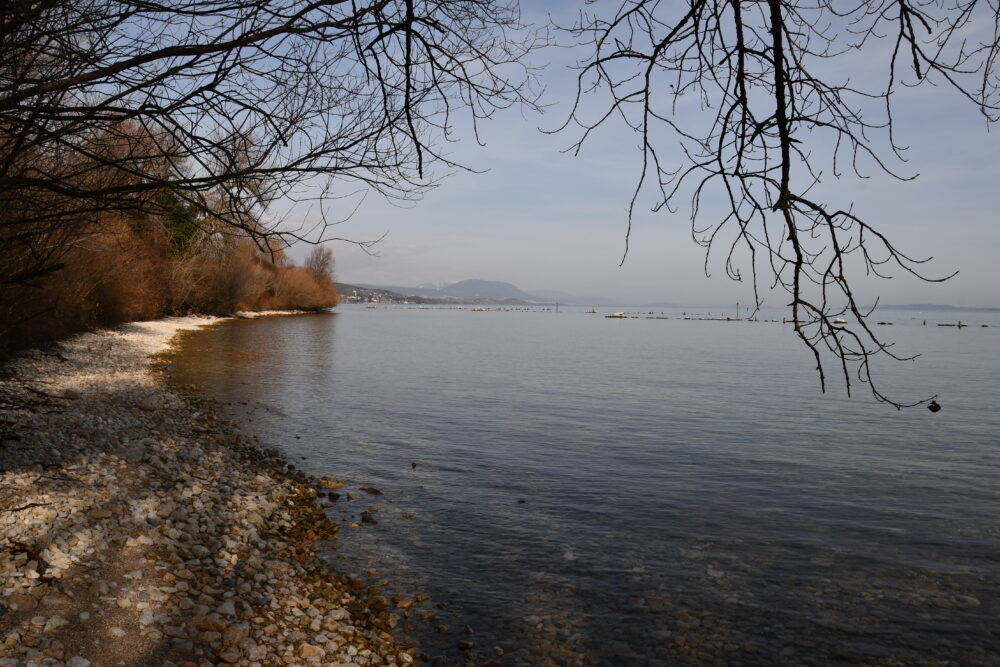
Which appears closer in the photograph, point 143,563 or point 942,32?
point 942,32

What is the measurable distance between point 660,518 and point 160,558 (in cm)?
726

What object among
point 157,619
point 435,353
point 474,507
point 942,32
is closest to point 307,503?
point 474,507

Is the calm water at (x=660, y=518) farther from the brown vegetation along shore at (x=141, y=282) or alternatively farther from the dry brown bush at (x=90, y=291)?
the dry brown bush at (x=90, y=291)

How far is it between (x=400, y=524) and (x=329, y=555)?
1587 mm

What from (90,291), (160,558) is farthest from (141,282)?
(160,558)

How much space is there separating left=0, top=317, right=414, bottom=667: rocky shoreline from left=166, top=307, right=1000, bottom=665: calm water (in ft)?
2.70

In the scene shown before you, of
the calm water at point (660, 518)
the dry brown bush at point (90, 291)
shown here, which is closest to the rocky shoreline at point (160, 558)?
the calm water at point (660, 518)

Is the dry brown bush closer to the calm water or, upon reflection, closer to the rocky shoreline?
the rocky shoreline

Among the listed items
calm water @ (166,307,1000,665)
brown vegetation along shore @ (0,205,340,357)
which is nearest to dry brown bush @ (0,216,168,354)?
brown vegetation along shore @ (0,205,340,357)

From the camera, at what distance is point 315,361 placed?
33656 mm

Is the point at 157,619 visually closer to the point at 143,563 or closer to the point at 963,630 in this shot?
the point at 143,563

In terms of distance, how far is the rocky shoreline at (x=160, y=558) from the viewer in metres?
5.19

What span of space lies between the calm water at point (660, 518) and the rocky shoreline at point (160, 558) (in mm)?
822

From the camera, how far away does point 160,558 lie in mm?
6637
